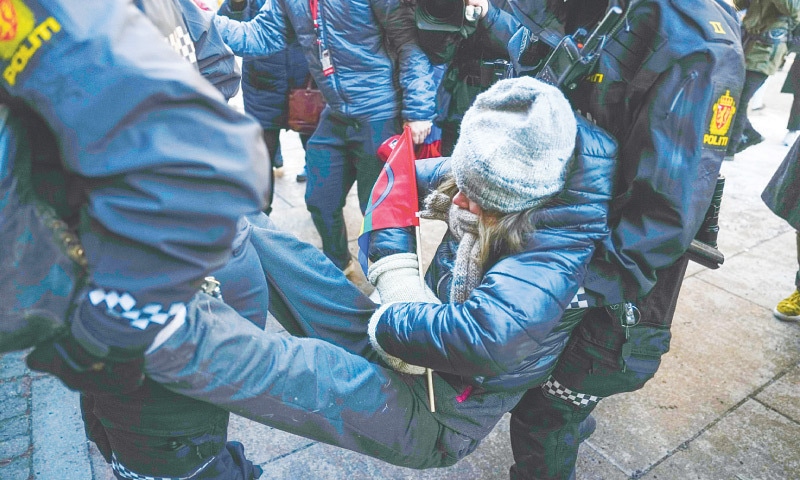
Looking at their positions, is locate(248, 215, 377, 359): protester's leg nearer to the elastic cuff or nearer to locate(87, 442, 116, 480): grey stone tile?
the elastic cuff

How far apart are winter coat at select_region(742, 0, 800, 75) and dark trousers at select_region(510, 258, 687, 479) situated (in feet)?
13.2

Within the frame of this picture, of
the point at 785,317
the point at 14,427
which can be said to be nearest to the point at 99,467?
the point at 14,427

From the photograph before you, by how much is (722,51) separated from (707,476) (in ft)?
6.07

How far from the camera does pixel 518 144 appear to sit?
139cm

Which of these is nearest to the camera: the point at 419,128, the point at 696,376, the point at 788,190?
the point at 696,376

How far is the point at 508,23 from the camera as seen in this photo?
10.9 ft

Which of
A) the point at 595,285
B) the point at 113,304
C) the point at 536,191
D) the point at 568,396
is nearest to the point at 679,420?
the point at 568,396

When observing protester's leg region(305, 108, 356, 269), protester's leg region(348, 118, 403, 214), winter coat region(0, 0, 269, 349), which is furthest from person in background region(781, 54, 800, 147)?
winter coat region(0, 0, 269, 349)

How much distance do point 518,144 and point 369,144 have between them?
2.01 m

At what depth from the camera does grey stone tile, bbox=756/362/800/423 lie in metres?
2.78

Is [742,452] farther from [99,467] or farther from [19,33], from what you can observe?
[19,33]

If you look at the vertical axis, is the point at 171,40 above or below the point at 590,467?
above

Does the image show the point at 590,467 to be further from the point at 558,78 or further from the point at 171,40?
the point at 171,40

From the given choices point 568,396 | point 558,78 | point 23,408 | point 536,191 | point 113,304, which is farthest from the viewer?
point 23,408
